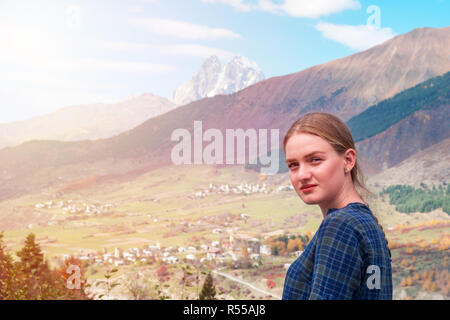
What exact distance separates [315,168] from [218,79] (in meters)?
7.56

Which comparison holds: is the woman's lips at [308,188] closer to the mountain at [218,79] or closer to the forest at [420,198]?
the forest at [420,198]

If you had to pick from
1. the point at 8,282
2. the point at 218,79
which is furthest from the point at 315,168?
the point at 218,79

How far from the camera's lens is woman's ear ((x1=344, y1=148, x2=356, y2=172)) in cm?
70

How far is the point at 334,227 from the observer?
1.99 ft

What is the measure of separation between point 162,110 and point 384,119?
12.8 ft

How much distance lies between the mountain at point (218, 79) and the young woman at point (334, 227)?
23.0 ft

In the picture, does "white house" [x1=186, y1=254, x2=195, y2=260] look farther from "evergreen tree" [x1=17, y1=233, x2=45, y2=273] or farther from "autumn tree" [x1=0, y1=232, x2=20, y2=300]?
"autumn tree" [x1=0, y1=232, x2=20, y2=300]

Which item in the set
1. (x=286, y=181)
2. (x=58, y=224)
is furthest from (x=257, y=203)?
(x=58, y=224)

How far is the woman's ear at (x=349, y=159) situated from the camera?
0.70m

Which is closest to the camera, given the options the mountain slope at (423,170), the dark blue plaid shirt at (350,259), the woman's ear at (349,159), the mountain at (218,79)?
the dark blue plaid shirt at (350,259)

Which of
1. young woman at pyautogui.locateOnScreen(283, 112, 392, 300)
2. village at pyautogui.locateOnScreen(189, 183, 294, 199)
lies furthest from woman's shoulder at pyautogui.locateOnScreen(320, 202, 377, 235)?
village at pyautogui.locateOnScreen(189, 183, 294, 199)

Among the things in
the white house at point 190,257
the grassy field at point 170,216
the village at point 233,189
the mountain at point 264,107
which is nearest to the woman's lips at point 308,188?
the grassy field at point 170,216

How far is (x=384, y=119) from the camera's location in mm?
7695

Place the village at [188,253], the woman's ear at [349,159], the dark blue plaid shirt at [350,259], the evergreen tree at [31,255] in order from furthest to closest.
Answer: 1. the village at [188,253]
2. the evergreen tree at [31,255]
3. the woman's ear at [349,159]
4. the dark blue plaid shirt at [350,259]
